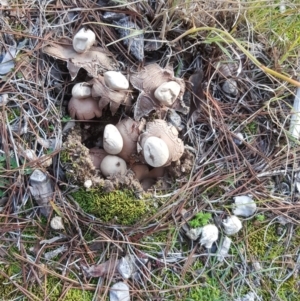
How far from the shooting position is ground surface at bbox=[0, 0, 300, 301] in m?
1.63

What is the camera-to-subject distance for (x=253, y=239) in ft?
5.90

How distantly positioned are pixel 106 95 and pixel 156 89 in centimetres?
18

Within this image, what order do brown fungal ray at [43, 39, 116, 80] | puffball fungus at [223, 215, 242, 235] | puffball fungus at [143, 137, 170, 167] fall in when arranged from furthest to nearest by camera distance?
puffball fungus at [223, 215, 242, 235]
brown fungal ray at [43, 39, 116, 80]
puffball fungus at [143, 137, 170, 167]

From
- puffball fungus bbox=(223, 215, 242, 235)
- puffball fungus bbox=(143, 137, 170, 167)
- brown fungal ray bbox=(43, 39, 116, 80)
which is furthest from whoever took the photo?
puffball fungus bbox=(223, 215, 242, 235)

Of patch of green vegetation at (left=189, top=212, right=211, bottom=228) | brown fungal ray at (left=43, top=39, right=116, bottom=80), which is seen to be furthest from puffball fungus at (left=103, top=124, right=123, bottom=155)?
patch of green vegetation at (left=189, top=212, right=211, bottom=228)

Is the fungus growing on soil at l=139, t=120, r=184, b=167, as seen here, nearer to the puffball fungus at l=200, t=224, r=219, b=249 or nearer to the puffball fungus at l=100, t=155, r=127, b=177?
the puffball fungus at l=100, t=155, r=127, b=177

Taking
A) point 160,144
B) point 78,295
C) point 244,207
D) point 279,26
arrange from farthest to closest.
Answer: point 279,26 → point 244,207 → point 78,295 → point 160,144

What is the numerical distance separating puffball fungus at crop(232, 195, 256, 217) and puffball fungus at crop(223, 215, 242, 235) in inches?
1.2

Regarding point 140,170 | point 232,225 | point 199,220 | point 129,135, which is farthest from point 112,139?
point 232,225

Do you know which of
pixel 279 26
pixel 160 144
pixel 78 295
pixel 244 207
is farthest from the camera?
pixel 279 26

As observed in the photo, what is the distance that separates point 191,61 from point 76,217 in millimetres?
770

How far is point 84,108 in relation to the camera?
5.34 feet

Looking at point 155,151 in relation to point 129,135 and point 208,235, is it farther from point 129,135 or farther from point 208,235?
point 208,235

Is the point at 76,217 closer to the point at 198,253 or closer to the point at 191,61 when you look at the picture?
the point at 198,253
